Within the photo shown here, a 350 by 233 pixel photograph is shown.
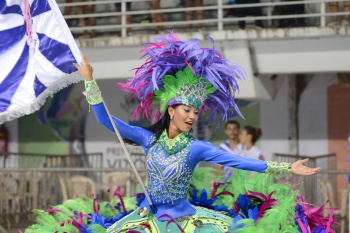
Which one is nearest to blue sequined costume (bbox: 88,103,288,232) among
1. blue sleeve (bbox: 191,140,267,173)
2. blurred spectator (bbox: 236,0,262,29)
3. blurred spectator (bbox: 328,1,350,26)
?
blue sleeve (bbox: 191,140,267,173)

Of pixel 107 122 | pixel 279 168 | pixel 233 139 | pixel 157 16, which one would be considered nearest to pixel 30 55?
pixel 107 122

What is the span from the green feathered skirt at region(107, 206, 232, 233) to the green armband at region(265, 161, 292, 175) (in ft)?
1.69

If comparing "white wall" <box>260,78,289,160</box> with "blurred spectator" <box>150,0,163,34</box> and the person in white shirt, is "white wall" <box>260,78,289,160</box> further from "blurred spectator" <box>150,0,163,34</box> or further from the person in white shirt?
the person in white shirt

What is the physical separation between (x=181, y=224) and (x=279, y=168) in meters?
0.77

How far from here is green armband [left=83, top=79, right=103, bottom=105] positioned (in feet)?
22.5

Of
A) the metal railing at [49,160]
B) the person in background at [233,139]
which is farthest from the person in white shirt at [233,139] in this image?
the metal railing at [49,160]

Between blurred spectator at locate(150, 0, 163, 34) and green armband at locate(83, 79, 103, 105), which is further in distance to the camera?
blurred spectator at locate(150, 0, 163, 34)

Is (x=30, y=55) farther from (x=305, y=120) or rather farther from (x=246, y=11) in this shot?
(x=305, y=120)

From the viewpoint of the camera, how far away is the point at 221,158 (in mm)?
6879

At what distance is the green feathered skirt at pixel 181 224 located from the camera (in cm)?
688

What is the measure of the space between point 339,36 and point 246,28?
1474 millimetres

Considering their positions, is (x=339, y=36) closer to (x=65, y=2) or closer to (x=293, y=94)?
(x=293, y=94)

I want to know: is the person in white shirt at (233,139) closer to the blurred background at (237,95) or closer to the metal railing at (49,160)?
the blurred background at (237,95)

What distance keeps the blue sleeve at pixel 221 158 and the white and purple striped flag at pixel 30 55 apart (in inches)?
47.0
